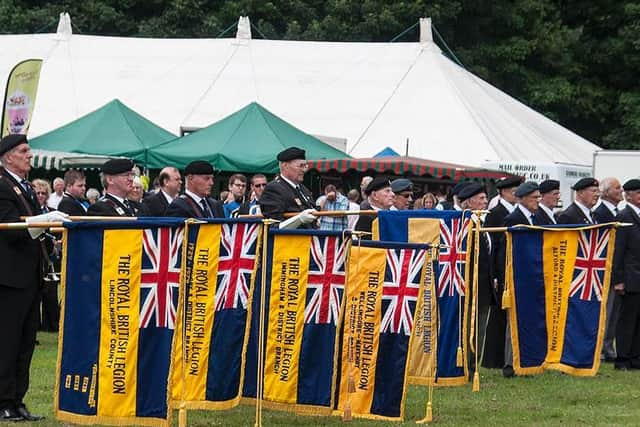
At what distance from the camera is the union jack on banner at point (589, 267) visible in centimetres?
1294

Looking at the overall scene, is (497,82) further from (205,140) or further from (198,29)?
(205,140)

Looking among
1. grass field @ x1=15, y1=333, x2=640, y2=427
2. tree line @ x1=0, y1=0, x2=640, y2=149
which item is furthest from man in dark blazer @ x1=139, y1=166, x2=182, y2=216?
tree line @ x1=0, y1=0, x2=640, y2=149

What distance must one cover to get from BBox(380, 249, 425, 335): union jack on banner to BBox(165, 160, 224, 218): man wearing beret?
5.98 ft

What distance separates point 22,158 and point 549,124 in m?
26.3

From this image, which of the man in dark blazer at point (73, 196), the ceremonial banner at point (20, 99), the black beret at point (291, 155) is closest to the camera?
the black beret at point (291, 155)

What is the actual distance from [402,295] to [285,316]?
35.1 inches

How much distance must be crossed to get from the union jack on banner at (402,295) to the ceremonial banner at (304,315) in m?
0.39

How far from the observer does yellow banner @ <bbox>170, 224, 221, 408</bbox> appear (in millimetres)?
8867

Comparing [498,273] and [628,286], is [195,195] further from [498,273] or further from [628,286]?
[628,286]

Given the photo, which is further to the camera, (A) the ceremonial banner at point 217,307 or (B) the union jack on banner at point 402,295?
(B) the union jack on banner at point 402,295

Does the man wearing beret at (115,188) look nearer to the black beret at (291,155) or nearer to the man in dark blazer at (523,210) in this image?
the black beret at (291,155)

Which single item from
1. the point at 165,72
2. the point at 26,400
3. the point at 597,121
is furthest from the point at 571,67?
the point at 26,400

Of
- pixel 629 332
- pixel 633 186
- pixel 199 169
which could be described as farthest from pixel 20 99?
pixel 629 332

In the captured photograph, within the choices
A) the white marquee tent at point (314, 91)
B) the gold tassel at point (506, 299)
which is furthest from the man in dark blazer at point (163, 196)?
the white marquee tent at point (314, 91)
